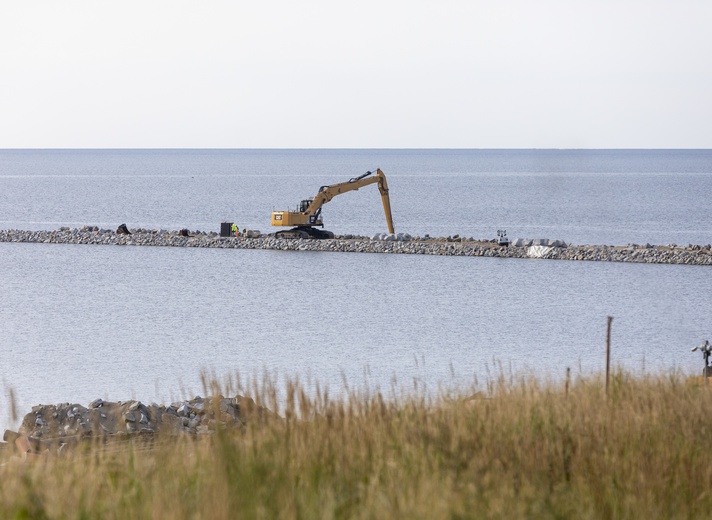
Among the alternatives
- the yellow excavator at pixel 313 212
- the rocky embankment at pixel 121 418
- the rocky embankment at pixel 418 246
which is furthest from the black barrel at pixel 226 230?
the rocky embankment at pixel 121 418

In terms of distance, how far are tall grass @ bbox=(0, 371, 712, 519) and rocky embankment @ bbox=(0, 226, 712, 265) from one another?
131 ft

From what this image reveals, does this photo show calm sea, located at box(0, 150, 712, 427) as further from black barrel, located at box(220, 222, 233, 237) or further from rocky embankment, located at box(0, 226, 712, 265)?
black barrel, located at box(220, 222, 233, 237)

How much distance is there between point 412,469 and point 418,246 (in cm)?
4478

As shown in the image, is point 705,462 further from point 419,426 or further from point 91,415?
point 91,415

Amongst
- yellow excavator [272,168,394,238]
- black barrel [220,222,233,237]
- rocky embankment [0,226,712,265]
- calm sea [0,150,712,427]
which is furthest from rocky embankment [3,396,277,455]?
black barrel [220,222,233,237]

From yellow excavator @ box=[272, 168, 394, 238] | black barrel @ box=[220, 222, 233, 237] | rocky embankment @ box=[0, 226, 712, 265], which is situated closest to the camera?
rocky embankment @ box=[0, 226, 712, 265]

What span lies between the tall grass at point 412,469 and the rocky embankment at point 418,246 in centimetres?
3992

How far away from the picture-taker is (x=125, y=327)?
96.3 feet

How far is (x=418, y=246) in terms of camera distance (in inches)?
2023

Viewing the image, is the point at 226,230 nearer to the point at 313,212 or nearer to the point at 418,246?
the point at 313,212

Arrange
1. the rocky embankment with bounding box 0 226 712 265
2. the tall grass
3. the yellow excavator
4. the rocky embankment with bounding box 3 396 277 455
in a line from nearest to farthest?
1. the tall grass
2. the rocky embankment with bounding box 3 396 277 455
3. the rocky embankment with bounding box 0 226 712 265
4. the yellow excavator

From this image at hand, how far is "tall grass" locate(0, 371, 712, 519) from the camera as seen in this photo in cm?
600

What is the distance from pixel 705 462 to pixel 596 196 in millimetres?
114024

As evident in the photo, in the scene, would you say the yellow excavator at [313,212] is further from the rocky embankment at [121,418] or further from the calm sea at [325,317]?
the rocky embankment at [121,418]
